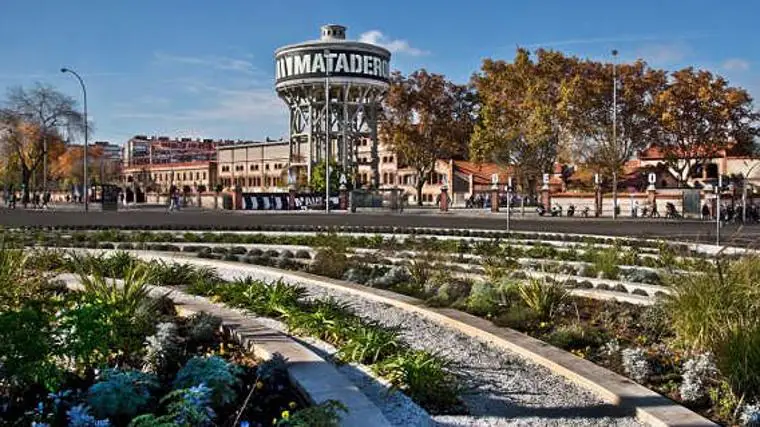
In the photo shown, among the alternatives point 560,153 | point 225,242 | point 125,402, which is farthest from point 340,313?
point 560,153

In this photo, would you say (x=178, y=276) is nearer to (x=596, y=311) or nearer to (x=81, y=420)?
(x=596, y=311)

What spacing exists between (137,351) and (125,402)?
1555 millimetres

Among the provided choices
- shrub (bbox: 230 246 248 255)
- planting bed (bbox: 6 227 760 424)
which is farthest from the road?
shrub (bbox: 230 246 248 255)

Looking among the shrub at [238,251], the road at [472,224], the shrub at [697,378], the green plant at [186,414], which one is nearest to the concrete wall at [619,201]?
the road at [472,224]

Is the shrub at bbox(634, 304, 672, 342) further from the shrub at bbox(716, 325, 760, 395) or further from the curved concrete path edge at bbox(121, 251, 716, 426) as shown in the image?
the shrub at bbox(716, 325, 760, 395)

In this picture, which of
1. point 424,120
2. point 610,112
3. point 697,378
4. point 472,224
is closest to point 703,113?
point 610,112

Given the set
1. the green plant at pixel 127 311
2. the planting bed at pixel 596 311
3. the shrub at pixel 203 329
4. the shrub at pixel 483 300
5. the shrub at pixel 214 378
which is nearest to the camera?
the shrub at pixel 214 378

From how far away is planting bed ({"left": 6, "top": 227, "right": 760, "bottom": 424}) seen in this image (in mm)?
5910

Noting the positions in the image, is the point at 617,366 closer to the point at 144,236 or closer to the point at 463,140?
the point at 144,236

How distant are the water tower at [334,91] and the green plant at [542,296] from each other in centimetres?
7394

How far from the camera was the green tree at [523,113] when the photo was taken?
59.0m

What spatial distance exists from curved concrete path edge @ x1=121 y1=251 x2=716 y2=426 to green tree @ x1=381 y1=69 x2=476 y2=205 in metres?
64.6

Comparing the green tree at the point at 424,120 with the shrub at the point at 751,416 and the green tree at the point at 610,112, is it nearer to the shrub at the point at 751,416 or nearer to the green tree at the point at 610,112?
the green tree at the point at 610,112

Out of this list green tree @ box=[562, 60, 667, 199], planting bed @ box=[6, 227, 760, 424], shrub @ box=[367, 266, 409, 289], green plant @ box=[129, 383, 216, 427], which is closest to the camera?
green plant @ box=[129, 383, 216, 427]
